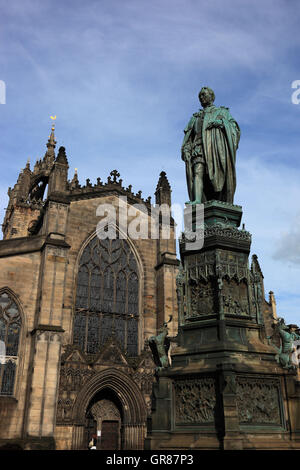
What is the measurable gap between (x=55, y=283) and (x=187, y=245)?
51.1 feet

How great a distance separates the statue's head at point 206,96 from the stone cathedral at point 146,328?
0.03 meters

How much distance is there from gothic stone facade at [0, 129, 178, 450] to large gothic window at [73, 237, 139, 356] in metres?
0.05

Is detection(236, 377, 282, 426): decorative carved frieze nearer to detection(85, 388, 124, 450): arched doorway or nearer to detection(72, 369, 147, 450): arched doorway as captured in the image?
detection(72, 369, 147, 450): arched doorway

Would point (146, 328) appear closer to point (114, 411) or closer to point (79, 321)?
point (79, 321)

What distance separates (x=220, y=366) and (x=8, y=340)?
17115 millimetres

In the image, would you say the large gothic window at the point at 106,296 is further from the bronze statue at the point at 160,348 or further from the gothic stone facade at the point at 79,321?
the bronze statue at the point at 160,348

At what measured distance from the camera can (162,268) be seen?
79.4 feet

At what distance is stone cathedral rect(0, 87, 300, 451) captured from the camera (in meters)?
5.22

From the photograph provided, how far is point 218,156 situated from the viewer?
6676mm

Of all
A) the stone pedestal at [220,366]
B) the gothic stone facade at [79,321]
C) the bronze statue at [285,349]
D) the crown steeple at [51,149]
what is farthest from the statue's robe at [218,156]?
the crown steeple at [51,149]

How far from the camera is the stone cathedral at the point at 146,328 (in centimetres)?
522

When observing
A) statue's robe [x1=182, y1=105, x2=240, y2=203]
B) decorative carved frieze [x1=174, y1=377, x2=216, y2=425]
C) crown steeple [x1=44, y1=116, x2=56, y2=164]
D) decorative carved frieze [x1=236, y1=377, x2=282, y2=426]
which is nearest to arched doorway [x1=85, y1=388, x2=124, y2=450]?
statue's robe [x1=182, y1=105, x2=240, y2=203]
